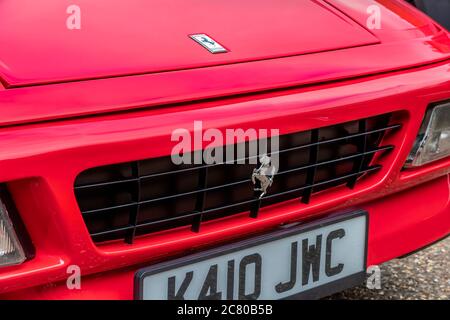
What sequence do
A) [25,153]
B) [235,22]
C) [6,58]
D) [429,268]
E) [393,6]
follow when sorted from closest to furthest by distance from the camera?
1. [25,153]
2. [6,58]
3. [235,22]
4. [393,6]
5. [429,268]

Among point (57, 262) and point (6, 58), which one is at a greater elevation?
point (6, 58)

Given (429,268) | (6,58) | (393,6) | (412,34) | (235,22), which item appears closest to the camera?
(6,58)

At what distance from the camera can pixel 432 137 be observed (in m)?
1.99

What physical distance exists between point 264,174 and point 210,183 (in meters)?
0.13

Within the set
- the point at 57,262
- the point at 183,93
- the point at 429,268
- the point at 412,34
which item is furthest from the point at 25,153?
the point at 429,268

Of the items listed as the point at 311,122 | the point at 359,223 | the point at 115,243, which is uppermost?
the point at 311,122

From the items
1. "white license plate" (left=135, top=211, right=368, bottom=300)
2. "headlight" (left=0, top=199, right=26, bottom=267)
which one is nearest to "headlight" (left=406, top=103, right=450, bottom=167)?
"white license plate" (left=135, top=211, right=368, bottom=300)

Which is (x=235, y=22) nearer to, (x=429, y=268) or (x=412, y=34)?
(x=412, y=34)

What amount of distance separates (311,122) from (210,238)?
1.19 feet

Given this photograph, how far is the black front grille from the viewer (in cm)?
147

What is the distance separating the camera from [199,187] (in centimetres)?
156

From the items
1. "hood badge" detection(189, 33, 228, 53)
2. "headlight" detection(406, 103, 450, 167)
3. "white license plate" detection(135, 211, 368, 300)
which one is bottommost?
"white license plate" detection(135, 211, 368, 300)

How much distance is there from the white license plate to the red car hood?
0.44 meters

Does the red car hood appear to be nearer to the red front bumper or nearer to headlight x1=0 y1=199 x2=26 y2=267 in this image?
the red front bumper
